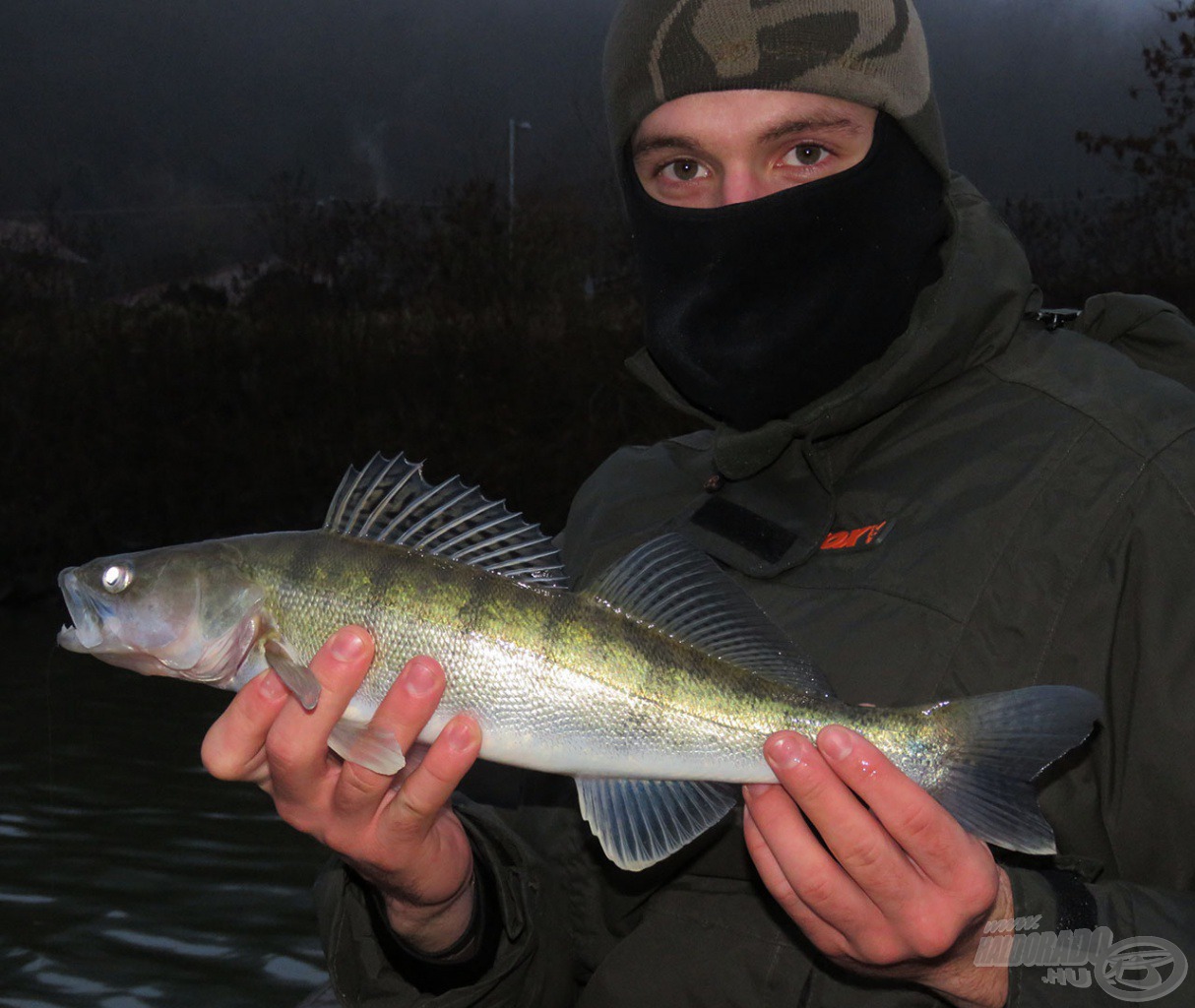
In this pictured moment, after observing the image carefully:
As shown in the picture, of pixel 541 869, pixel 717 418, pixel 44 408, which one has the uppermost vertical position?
pixel 717 418

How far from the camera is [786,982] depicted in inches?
92.2

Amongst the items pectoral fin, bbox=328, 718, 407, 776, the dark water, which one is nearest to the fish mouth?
pectoral fin, bbox=328, 718, 407, 776

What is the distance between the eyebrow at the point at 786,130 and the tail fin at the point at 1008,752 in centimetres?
136

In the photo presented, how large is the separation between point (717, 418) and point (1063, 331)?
828mm

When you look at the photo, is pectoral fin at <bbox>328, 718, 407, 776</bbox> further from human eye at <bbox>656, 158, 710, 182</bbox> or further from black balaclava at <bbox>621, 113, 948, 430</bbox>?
human eye at <bbox>656, 158, 710, 182</bbox>

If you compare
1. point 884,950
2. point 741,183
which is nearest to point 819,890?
point 884,950

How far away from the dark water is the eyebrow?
565cm

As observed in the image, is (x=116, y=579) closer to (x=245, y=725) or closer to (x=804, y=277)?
(x=245, y=725)

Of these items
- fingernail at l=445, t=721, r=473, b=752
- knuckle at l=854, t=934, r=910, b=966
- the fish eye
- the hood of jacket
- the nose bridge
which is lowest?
knuckle at l=854, t=934, r=910, b=966

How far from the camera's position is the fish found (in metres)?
2.21

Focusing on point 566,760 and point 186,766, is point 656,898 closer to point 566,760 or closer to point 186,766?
point 566,760

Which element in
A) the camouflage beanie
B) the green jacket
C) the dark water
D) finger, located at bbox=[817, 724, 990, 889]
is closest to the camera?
finger, located at bbox=[817, 724, 990, 889]

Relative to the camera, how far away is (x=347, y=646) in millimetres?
2291

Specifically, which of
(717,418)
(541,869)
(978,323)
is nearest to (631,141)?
(717,418)
